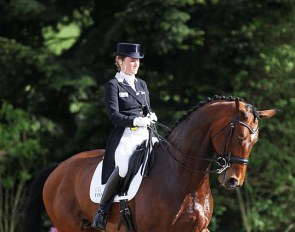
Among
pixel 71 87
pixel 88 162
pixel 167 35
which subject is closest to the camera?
pixel 88 162

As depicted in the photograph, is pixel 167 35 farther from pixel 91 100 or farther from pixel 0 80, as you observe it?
pixel 0 80

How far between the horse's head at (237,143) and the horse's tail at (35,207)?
9.77 feet

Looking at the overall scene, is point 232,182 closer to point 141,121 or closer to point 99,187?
point 141,121

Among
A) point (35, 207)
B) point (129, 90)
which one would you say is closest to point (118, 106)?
point (129, 90)

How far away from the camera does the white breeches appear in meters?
6.73

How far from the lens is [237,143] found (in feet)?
19.5

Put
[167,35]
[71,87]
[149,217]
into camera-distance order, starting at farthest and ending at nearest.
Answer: [71,87]
[167,35]
[149,217]

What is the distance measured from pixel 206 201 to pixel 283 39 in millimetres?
7648

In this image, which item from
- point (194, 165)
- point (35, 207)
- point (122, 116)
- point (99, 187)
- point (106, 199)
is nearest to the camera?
point (194, 165)

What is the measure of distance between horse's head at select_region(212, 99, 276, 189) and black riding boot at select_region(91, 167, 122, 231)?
1189 millimetres

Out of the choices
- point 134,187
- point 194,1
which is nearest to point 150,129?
point 134,187

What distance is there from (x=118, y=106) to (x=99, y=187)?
92cm

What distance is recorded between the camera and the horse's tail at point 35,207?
26.9 ft

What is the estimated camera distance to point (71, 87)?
42.5 ft
